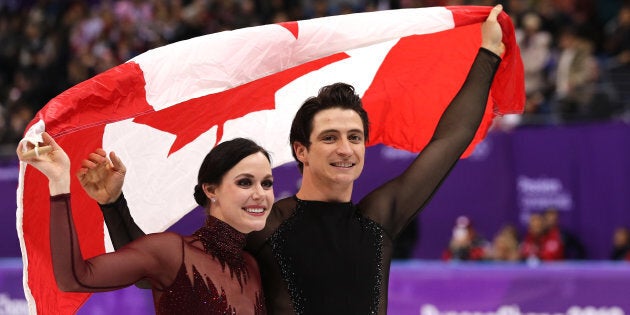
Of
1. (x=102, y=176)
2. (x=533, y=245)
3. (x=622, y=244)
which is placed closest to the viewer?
(x=102, y=176)

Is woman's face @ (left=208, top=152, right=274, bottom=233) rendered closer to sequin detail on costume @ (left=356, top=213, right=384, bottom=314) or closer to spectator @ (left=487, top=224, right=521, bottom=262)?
sequin detail on costume @ (left=356, top=213, right=384, bottom=314)

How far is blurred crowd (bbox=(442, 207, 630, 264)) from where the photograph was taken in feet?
35.5

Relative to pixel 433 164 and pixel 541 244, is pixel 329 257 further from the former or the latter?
pixel 541 244

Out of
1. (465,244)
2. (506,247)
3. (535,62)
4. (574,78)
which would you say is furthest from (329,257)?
(535,62)

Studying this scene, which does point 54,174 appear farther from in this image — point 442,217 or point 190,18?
point 190,18

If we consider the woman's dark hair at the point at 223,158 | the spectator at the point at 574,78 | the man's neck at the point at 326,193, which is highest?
the spectator at the point at 574,78

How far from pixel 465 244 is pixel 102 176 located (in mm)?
7825

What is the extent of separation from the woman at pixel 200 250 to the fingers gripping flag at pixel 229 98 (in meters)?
0.35

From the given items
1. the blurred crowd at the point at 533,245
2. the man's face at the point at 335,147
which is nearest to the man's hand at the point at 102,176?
the man's face at the point at 335,147

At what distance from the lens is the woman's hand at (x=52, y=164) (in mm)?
3223

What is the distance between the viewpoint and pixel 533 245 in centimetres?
1091

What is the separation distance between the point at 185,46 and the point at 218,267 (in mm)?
994

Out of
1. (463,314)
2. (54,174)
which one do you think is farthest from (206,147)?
(463,314)

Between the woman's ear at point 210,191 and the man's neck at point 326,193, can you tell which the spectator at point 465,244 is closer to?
the man's neck at point 326,193
